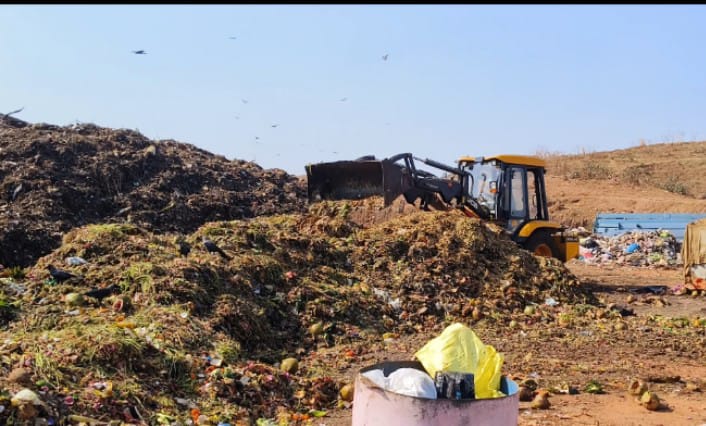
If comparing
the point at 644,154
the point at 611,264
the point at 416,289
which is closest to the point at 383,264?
the point at 416,289

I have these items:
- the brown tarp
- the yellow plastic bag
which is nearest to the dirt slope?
the brown tarp

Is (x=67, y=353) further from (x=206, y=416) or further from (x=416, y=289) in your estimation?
(x=416, y=289)

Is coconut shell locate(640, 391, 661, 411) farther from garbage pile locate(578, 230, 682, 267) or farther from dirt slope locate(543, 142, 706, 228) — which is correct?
dirt slope locate(543, 142, 706, 228)

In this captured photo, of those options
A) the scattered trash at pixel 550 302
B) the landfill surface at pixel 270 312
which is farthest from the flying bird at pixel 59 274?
the scattered trash at pixel 550 302

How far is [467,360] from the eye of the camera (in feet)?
8.96

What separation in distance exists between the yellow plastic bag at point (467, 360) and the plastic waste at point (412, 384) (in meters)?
0.13

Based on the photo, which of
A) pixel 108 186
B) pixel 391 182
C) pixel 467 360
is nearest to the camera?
pixel 467 360

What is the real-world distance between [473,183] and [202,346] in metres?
6.19

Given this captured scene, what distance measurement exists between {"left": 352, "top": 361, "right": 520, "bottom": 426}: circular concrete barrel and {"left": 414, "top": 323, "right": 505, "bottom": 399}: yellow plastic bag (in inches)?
6.6

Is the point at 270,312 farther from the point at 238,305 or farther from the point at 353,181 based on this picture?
the point at 353,181

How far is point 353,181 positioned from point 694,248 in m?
5.46

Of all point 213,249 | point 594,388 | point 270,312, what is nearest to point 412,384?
point 594,388

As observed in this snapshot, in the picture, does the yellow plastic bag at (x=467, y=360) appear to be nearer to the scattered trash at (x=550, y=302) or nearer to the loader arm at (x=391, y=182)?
the scattered trash at (x=550, y=302)

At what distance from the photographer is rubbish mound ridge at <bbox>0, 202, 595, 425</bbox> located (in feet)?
13.2
